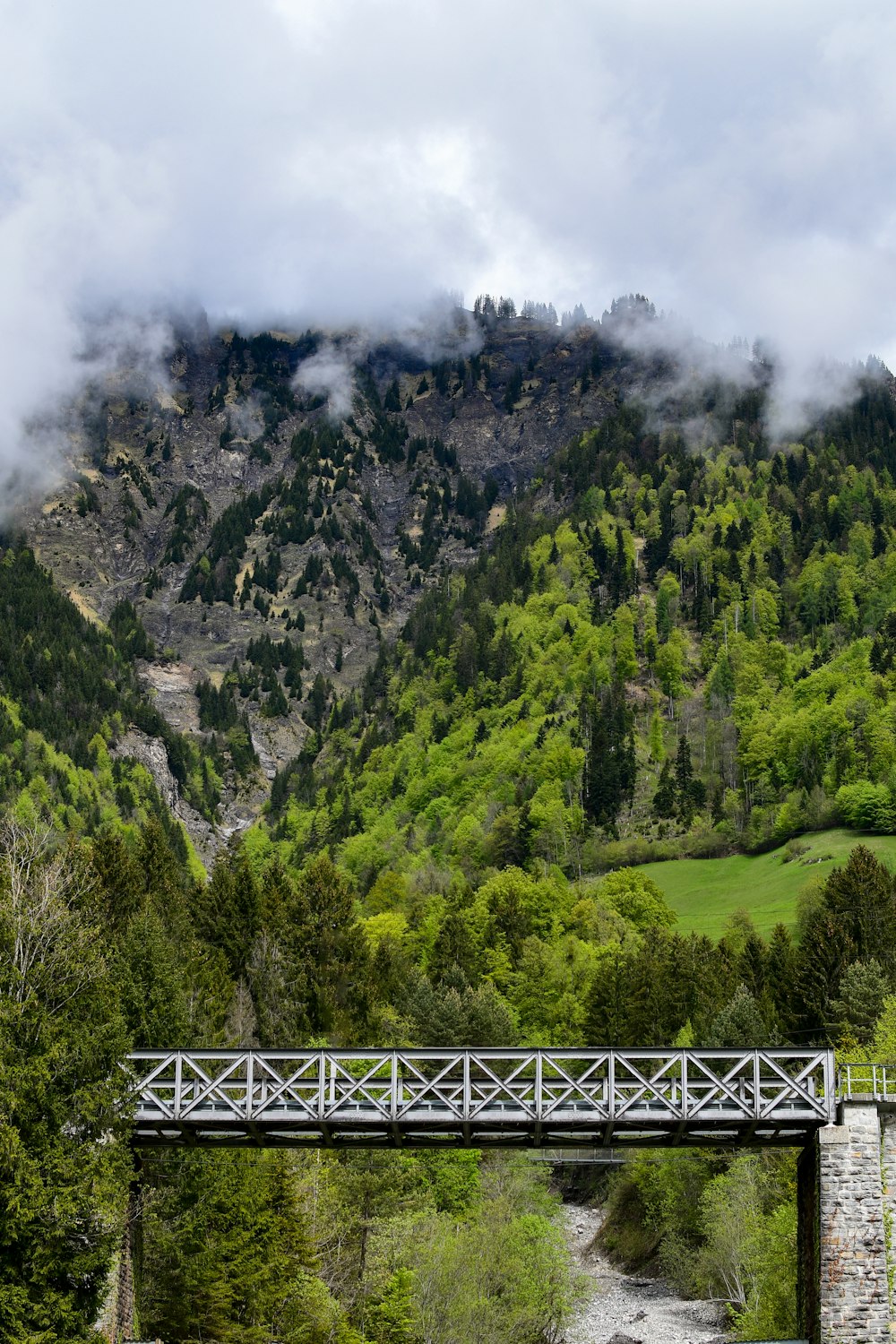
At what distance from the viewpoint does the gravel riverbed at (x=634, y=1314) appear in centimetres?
7375

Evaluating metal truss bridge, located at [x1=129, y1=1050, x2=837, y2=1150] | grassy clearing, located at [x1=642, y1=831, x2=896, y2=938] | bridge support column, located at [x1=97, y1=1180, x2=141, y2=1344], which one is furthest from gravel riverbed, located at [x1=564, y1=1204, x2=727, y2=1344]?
grassy clearing, located at [x1=642, y1=831, x2=896, y2=938]

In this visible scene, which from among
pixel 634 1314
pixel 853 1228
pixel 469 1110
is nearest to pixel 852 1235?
pixel 853 1228

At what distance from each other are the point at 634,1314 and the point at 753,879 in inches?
3871

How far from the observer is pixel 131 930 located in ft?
248

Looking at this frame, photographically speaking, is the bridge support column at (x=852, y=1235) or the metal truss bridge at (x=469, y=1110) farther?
the metal truss bridge at (x=469, y=1110)

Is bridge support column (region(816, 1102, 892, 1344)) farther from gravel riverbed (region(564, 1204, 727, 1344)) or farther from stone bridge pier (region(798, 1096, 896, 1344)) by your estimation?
gravel riverbed (region(564, 1204, 727, 1344))

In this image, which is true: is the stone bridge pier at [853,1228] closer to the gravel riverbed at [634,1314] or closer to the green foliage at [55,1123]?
the green foliage at [55,1123]

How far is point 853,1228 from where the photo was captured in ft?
157

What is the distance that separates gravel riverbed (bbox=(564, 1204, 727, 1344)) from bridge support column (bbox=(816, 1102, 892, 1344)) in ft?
79.6

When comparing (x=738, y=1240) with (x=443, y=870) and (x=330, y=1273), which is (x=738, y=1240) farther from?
(x=443, y=870)

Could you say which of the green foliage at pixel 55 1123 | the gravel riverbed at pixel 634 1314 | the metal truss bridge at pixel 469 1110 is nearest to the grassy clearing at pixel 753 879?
the gravel riverbed at pixel 634 1314

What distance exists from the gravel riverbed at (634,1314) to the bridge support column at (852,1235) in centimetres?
2428

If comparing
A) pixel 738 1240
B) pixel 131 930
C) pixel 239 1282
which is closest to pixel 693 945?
pixel 738 1240

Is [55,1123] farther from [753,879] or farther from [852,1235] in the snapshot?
[753,879]
